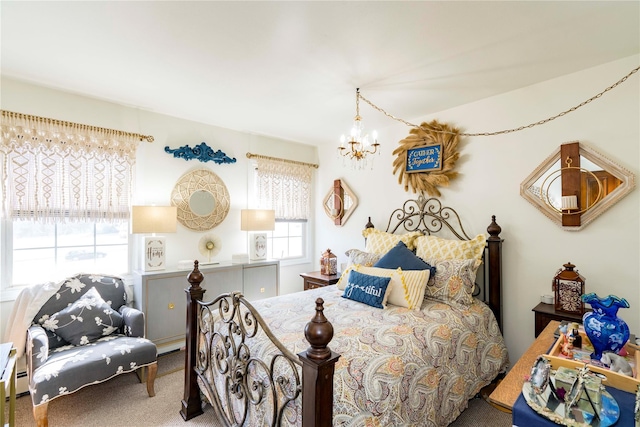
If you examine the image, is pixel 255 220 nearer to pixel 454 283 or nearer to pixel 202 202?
pixel 202 202

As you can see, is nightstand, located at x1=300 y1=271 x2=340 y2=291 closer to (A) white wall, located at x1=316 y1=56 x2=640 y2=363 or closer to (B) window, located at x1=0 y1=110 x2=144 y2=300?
(A) white wall, located at x1=316 y1=56 x2=640 y2=363

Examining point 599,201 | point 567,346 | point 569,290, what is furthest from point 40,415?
point 599,201

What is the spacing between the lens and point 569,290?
2.26 m

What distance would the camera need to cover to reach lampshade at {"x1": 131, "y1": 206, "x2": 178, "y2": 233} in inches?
114

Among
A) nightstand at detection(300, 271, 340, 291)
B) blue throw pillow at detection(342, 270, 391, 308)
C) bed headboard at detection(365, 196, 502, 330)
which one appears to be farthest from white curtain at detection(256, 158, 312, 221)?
blue throw pillow at detection(342, 270, 391, 308)

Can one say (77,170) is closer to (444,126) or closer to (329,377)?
(329,377)

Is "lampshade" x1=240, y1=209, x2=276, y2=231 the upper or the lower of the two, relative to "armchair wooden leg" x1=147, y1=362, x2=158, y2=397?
upper

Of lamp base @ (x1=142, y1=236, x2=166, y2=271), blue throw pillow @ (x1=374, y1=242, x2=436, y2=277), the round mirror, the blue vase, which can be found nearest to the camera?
the blue vase

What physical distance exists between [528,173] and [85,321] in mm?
3855

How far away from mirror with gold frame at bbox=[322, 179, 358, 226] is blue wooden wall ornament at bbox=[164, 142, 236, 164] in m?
1.41

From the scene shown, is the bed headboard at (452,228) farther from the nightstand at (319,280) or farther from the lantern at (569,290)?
the nightstand at (319,280)

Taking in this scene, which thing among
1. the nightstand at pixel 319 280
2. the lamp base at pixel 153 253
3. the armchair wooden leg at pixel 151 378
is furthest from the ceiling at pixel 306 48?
the armchair wooden leg at pixel 151 378

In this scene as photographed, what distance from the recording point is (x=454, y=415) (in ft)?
6.38

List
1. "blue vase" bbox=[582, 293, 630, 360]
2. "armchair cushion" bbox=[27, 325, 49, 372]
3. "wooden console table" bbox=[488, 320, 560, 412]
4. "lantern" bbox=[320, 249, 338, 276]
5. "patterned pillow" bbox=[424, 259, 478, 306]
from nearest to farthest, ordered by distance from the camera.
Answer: "wooden console table" bbox=[488, 320, 560, 412] → "blue vase" bbox=[582, 293, 630, 360] → "armchair cushion" bbox=[27, 325, 49, 372] → "patterned pillow" bbox=[424, 259, 478, 306] → "lantern" bbox=[320, 249, 338, 276]
